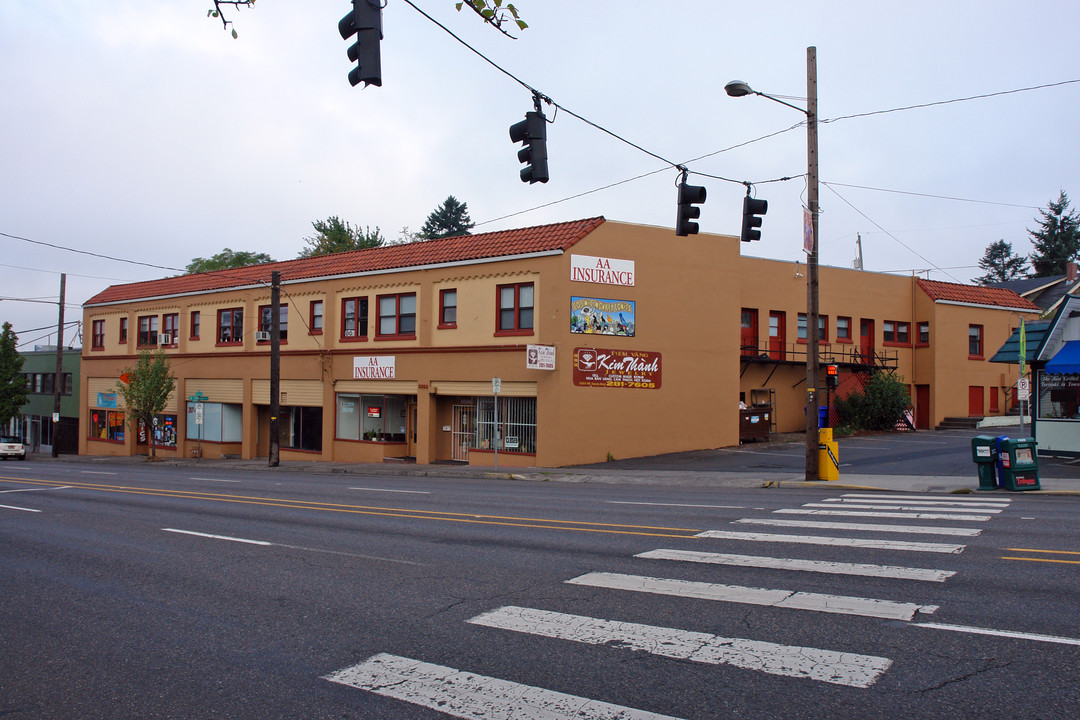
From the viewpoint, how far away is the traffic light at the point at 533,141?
451 inches

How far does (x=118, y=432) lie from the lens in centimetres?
4531

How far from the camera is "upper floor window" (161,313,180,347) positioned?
4188 cm

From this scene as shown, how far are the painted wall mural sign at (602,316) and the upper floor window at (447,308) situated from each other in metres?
5.09

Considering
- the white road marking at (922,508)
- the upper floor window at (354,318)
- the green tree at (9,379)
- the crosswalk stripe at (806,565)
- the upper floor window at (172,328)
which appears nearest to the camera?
the crosswalk stripe at (806,565)

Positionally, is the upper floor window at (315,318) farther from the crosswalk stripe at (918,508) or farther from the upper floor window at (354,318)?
the crosswalk stripe at (918,508)

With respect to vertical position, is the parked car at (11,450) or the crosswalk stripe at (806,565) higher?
the crosswalk stripe at (806,565)

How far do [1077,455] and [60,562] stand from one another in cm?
2441

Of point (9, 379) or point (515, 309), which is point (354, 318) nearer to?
point (515, 309)

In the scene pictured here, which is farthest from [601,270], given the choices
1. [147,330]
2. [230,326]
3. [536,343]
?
[147,330]

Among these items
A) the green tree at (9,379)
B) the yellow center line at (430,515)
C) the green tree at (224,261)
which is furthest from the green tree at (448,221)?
the yellow center line at (430,515)

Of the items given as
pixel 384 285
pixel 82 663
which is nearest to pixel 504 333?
pixel 384 285

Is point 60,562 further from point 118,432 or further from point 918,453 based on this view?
point 118,432

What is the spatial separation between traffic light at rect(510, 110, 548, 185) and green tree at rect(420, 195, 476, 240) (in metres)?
72.9

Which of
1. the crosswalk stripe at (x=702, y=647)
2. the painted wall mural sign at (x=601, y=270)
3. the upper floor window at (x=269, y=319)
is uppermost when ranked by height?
the painted wall mural sign at (x=601, y=270)
